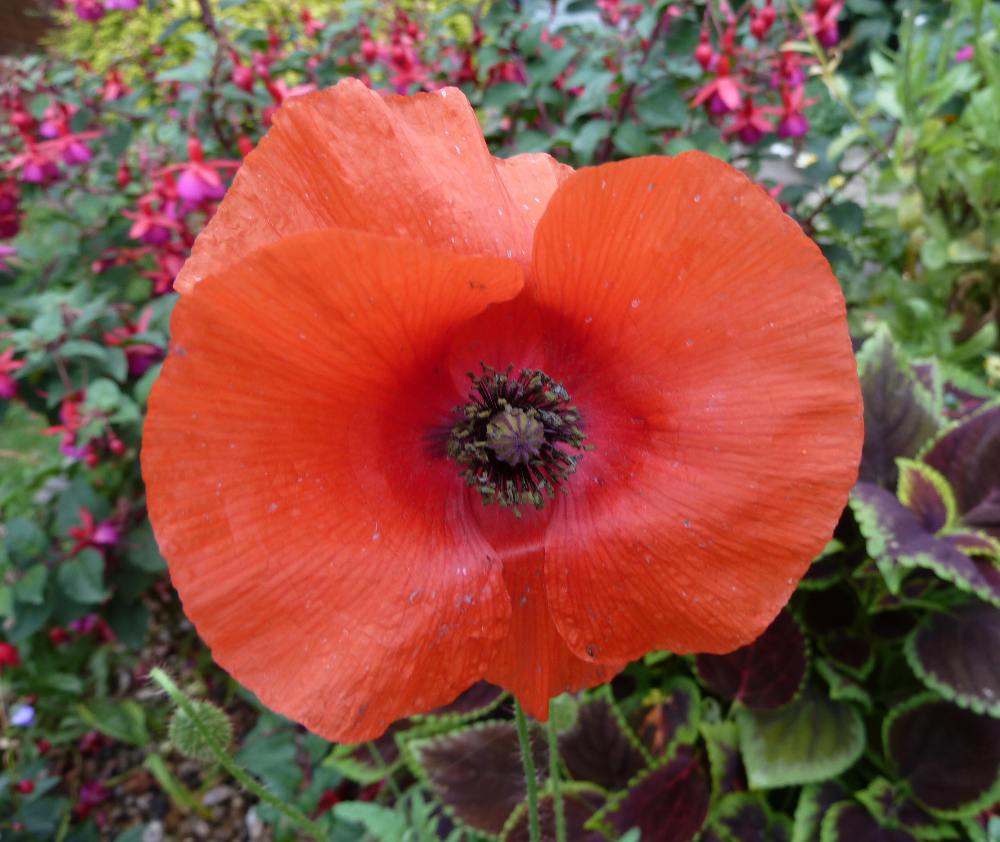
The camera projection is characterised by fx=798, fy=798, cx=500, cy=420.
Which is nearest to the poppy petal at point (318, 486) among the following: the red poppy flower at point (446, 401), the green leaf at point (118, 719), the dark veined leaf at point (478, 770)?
the red poppy flower at point (446, 401)

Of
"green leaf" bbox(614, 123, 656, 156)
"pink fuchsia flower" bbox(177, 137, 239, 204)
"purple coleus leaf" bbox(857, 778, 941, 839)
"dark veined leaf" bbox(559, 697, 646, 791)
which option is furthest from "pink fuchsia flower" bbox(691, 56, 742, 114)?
"purple coleus leaf" bbox(857, 778, 941, 839)

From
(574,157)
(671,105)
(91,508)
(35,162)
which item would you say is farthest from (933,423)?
(35,162)

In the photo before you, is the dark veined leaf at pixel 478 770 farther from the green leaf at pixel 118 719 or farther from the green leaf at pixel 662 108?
the green leaf at pixel 662 108

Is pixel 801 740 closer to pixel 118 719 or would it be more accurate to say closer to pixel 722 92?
pixel 722 92

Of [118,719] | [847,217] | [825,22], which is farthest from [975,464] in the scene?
[118,719]

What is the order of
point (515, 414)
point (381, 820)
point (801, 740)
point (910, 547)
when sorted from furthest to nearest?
point (801, 740) < point (910, 547) < point (381, 820) < point (515, 414)

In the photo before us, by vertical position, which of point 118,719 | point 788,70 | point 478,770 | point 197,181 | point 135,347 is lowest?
point 118,719

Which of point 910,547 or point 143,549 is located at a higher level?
point 910,547
